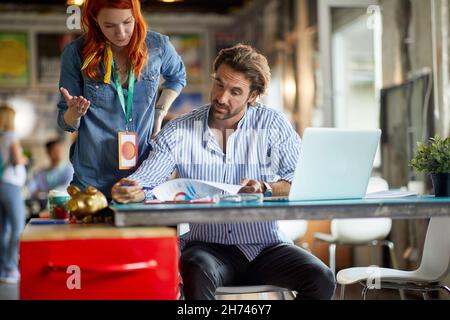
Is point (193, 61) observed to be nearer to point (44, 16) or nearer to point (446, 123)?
point (44, 16)

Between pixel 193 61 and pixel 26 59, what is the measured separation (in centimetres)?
231

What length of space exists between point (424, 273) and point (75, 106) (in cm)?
146

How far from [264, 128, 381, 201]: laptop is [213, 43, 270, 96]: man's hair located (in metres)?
0.62

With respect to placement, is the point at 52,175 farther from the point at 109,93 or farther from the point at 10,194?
the point at 109,93

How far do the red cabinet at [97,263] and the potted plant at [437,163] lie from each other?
3.23 feet

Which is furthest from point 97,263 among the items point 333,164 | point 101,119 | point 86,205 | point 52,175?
point 52,175

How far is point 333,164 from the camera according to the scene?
228cm

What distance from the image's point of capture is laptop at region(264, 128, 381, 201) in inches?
87.7

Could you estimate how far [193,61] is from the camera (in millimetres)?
10750

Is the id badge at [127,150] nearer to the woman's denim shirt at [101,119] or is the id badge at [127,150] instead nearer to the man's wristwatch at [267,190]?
the woman's denim shirt at [101,119]

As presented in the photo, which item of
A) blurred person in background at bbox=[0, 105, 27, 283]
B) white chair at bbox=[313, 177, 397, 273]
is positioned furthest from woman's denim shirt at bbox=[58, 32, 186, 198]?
blurred person in background at bbox=[0, 105, 27, 283]

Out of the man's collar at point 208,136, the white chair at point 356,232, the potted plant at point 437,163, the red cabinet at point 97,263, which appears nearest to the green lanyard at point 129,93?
the man's collar at point 208,136

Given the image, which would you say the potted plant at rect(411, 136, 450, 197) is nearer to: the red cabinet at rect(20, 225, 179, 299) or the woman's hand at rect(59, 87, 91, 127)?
the red cabinet at rect(20, 225, 179, 299)
